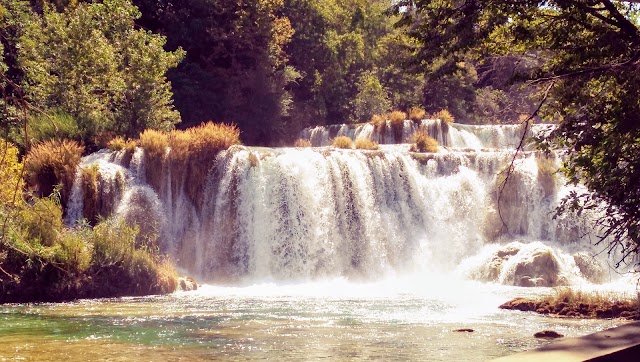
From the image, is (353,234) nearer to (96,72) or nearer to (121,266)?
(121,266)

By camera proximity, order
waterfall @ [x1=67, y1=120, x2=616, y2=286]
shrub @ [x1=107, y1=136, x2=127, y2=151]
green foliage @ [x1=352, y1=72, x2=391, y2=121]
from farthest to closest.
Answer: green foliage @ [x1=352, y1=72, x2=391, y2=121], shrub @ [x1=107, y1=136, x2=127, y2=151], waterfall @ [x1=67, y1=120, x2=616, y2=286]

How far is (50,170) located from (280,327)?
1125 centimetres

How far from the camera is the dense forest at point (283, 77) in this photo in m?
8.62

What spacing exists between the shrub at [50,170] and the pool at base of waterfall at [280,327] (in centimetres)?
534

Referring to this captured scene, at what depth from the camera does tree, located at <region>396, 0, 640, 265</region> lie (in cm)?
834

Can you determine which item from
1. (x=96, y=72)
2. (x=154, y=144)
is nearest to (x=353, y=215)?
(x=154, y=144)

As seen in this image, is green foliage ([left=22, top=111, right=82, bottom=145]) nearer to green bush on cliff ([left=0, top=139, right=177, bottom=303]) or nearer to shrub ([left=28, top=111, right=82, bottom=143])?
shrub ([left=28, top=111, right=82, bottom=143])

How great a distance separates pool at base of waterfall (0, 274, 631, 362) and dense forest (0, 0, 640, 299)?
130cm

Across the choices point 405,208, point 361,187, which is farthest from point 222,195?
point 405,208

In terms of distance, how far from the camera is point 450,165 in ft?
83.9

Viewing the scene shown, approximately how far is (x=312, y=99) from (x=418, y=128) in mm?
10508

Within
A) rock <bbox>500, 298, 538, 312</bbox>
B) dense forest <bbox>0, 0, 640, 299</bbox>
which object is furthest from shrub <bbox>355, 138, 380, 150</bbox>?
rock <bbox>500, 298, 538, 312</bbox>

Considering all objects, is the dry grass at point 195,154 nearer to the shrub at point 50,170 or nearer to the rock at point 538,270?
the shrub at point 50,170

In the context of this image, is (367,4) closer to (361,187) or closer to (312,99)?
(312,99)
